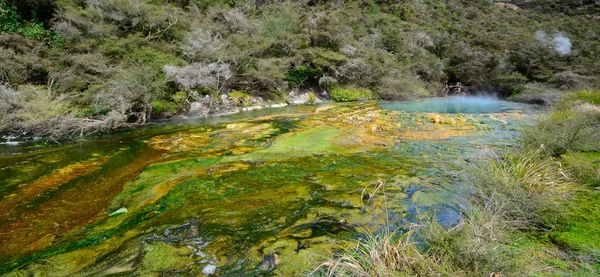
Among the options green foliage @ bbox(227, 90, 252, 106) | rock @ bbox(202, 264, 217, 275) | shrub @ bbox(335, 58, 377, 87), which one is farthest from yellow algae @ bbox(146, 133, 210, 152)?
shrub @ bbox(335, 58, 377, 87)

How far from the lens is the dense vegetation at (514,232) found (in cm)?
217

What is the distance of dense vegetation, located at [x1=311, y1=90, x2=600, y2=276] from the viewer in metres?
2.17

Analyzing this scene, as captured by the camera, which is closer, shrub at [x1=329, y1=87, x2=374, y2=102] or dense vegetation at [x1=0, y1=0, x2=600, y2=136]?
dense vegetation at [x1=0, y1=0, x2=600, y2=136]

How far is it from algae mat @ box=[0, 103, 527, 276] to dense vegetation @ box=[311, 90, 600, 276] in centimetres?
50

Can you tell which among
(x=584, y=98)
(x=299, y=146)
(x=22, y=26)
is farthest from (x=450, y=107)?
(x=22, y=26)

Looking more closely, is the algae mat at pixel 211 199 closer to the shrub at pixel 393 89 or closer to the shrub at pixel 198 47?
the shrub at pixel 198 47

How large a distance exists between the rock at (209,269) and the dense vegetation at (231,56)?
27.2ft

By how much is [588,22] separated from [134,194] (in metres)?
56.6

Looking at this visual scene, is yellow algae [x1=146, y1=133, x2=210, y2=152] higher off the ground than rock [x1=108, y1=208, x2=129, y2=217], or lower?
lower

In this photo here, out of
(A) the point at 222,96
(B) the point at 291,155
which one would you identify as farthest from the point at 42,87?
(B) the point at 291,155

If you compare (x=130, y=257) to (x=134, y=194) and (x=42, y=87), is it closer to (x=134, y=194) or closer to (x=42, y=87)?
(x=134, y=194)

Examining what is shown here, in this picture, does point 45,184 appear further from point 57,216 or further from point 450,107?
point 450,107

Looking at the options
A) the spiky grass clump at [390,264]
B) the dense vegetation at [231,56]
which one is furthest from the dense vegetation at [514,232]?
the dense vegetation at [231,56]

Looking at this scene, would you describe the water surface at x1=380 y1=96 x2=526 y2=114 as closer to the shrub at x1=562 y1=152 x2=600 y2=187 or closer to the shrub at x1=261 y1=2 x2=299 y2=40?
the shrub at x1=261 y1=2 x2=299 y2=40
